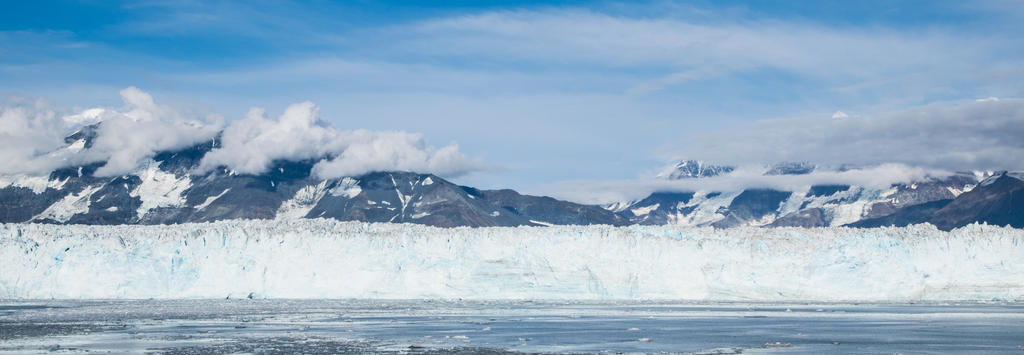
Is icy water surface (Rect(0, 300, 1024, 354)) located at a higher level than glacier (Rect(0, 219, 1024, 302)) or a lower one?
lower

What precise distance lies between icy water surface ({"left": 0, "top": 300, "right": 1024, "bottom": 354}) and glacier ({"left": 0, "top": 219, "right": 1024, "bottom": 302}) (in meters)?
2.70

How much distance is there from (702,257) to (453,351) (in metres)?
28.8

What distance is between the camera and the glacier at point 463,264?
50.5m

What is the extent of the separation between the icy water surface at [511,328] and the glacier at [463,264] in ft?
8.85

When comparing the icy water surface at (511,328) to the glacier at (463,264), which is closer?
the icy water surface at (511,328)

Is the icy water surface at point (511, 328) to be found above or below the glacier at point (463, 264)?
below

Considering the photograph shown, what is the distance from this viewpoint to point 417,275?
174ft

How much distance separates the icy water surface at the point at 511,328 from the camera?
2580 centimetres

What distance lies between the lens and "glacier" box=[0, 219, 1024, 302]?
166 ft

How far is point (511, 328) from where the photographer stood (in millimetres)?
33281

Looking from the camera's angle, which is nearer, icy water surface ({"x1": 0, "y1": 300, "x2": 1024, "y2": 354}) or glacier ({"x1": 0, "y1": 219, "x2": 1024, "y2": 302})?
icy water surface ({"x1": 0, "y1": 300, "x2": 1024, "y2": 354})

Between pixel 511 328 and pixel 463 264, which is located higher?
pixel 463 264

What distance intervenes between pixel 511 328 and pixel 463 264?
64.0 feet

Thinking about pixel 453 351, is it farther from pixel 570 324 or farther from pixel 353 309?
pixel 353 309
